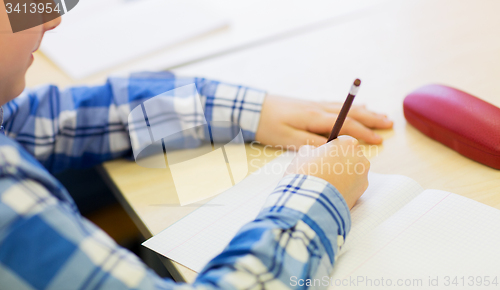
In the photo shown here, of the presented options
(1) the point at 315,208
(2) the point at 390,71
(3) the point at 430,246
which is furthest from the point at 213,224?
(2) the point at 390,71

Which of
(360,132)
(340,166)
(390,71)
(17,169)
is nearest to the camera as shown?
(17,169)

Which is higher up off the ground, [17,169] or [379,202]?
[17,169]

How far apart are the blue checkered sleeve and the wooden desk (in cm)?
8

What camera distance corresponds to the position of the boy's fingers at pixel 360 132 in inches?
22.5

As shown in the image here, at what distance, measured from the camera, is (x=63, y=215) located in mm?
318

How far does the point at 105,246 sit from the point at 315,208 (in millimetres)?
197

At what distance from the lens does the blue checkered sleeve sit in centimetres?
30

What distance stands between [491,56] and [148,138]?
590 millimetres

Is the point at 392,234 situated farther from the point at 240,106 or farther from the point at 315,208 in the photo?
the point at 240,106

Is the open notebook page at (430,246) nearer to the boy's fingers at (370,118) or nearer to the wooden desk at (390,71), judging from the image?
the wooden desk at (390,71)

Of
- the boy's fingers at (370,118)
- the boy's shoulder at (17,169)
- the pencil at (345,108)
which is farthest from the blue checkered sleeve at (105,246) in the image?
the boy's fingers at (370,118)

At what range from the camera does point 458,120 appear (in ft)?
1.70

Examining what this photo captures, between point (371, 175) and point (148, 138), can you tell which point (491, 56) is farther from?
point (148, 138)

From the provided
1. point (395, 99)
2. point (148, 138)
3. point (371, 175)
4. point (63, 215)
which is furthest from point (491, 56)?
point (63, 215)
